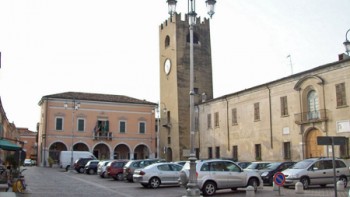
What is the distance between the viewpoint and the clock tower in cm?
5072

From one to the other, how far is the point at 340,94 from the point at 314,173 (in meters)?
12.1

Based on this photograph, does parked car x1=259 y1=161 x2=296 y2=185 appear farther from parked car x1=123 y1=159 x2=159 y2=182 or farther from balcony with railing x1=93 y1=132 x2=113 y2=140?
balcony with railing x1=93 y1=132 x2=113 y2=140

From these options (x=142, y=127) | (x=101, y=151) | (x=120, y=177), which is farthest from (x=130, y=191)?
(x=142, y=127)

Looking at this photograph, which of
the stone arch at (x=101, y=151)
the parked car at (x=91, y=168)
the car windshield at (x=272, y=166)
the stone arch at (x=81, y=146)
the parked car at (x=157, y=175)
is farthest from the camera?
the stone arch at (x=101, y=151)

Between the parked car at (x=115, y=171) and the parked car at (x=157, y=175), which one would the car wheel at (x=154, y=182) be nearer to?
the parked car at (x=157, y=175)

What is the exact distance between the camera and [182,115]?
166 feet

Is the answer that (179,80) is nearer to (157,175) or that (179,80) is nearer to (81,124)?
(81,124)

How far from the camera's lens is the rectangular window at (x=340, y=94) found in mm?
29797

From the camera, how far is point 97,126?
57.4m

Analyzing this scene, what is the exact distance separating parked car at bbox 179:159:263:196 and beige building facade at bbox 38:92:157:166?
123 ft

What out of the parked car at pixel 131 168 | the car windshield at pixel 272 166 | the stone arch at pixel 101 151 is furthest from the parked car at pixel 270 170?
the stone arch at pixel 101 151

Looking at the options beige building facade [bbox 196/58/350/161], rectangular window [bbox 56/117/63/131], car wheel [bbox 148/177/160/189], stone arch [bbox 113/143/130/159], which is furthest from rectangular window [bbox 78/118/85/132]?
car wheel [bbox 148/177/160/189]

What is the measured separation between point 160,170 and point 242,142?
19.9 metres

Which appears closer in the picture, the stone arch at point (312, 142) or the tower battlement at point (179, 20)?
the stone arch at point (312, 142)
